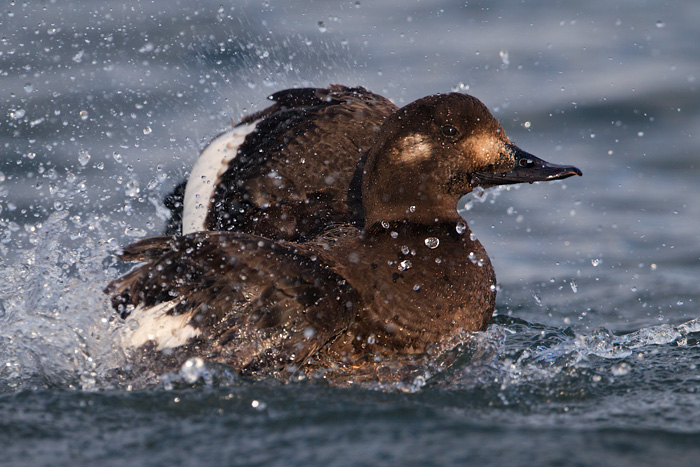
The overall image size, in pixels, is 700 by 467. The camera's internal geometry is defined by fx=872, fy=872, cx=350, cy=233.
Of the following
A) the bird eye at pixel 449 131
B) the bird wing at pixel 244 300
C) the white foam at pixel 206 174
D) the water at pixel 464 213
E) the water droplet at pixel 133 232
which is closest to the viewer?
the water at pixel 464 213

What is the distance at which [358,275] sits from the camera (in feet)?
12.3

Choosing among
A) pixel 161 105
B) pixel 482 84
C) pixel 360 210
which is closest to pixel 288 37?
pixel 161 105

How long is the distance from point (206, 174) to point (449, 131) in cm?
173

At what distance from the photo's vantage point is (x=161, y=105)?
7348 millimetres

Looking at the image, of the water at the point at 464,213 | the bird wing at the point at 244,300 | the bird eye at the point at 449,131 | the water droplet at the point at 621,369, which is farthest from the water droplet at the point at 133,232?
the water droplet at the point at 621,369

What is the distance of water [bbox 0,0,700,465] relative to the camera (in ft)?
10.2

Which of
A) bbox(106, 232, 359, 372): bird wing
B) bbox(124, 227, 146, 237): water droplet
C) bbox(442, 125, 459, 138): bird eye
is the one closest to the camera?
bbox(106, 232, 359, 372): bird wing

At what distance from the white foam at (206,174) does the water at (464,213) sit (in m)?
0.38

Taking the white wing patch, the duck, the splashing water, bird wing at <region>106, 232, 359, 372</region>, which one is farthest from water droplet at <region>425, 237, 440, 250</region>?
the splashing water

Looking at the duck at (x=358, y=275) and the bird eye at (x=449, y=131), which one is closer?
the duck at (x=358, y=275)

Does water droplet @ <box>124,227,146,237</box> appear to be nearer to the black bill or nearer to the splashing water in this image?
the splashing water

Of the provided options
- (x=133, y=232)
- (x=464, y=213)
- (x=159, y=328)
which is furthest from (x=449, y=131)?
(x=464, y=213)

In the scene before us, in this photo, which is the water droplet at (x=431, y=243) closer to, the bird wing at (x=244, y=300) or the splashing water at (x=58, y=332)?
the bird wing at (x=244, y=300)

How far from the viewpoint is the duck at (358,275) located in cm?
354
